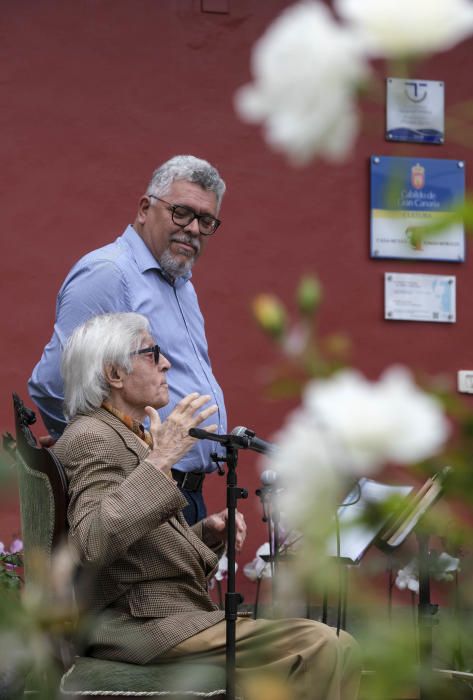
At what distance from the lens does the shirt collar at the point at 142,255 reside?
11.9ft

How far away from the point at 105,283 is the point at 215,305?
2.17 meters

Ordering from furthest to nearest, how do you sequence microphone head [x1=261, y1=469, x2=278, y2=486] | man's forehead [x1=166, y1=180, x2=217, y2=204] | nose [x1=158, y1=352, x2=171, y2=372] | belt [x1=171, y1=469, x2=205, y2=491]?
man's forehead [x1=166, y1=180, x2=217, y2=204] → belt [x1=171, y1=469, x2=205, y2=491] → nose [x1=158, y1=352, x2=171, y2=372] → microphone head [x1=261, y1=469, x2=278, y2=486]

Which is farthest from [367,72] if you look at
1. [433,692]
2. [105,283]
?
[105,283]

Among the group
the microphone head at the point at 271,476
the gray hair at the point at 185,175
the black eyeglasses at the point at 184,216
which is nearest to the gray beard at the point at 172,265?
the black eyeglasses at the point at 184,216

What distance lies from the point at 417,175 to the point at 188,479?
2.77 m

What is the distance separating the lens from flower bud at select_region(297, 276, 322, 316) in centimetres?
59

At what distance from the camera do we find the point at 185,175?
3748 millimetres

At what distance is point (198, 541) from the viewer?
3006mm

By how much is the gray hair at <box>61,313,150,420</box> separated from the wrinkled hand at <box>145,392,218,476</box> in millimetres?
273

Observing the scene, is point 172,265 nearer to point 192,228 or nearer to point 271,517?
point 192,228

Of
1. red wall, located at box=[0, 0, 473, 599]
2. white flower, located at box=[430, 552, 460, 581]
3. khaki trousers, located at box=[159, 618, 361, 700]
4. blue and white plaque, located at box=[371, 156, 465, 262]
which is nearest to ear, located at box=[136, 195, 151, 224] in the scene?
khaki trousers, located at box=[159, 618, 361, 700]

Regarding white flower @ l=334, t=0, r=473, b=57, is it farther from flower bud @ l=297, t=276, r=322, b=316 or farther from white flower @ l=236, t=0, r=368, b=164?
flower bud @ l=297, t=276, r=322, b=316

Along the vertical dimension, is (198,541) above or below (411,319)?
below

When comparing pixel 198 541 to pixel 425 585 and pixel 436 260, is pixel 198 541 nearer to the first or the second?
pixel 425 585
